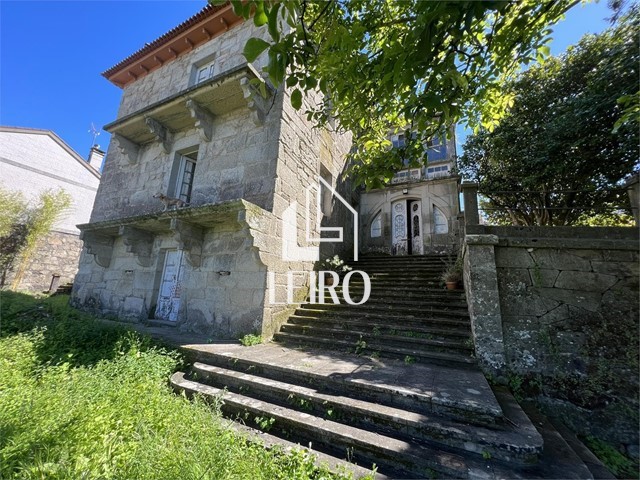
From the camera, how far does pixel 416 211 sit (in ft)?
32.1

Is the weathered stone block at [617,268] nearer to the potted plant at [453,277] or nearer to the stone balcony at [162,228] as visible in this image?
the potted plant at [453,277]

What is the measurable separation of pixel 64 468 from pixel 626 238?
5866 mm

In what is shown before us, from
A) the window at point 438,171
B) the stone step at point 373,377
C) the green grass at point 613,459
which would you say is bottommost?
the green grass at point 613,459

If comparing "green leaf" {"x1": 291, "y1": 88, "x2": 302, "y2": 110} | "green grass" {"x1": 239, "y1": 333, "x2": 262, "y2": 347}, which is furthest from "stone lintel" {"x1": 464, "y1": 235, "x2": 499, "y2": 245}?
"green grass" {"x1": 239, "y1": 333, "x2": 262, "y2": 347}

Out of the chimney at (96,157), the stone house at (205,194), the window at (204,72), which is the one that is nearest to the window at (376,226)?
the stone house at (205,194)

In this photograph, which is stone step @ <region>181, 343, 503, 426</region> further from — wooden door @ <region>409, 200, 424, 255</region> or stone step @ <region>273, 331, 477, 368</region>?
wooden door @ <region>409, 200, 424, 255</region>

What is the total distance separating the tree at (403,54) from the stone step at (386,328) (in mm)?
2429

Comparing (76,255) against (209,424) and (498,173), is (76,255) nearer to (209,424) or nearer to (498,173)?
(209,424)

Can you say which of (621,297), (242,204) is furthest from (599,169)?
(242,204)

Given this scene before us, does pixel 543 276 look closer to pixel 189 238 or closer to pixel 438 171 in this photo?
pixel 189 238

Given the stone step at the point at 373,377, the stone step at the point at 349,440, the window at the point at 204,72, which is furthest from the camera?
the window at the point at 204,72

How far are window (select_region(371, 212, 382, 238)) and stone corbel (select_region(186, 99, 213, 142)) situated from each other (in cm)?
684

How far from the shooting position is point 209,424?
226 centimetres

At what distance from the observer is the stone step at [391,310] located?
4.09 m
